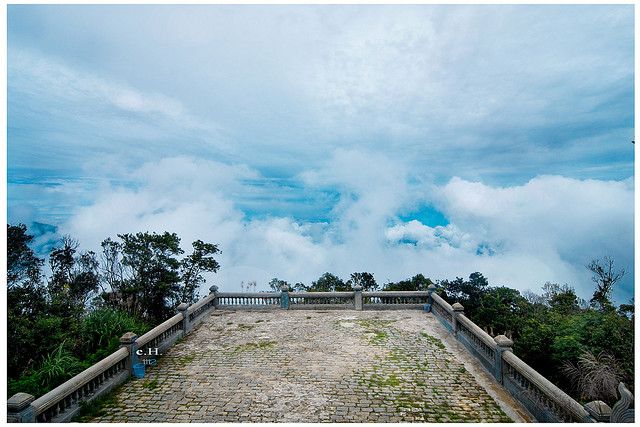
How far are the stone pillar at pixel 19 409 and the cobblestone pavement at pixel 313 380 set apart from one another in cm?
144

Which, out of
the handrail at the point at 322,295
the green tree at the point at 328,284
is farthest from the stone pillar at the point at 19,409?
Result: the green tree at the point at 328,284

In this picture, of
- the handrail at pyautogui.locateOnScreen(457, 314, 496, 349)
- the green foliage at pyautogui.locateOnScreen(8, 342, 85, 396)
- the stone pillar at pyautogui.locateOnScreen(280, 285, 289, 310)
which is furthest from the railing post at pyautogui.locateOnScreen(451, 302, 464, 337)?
the green foliage at pyautogui.locateOnScreen(8, 342, 85, 396)

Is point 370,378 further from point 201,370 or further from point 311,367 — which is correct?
point 201,370

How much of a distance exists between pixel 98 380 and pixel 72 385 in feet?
3.26

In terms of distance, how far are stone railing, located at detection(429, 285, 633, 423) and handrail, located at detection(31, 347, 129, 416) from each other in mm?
9190

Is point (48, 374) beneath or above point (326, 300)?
beneath

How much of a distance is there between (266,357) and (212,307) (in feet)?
20.7

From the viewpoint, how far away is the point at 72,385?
7.61m

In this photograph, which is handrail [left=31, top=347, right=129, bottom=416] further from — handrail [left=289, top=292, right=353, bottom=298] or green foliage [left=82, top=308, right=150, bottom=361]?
handrail [left=289, top=292, right=353, bottom=298]

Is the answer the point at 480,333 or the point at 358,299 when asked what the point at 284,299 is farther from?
the point at 480,333

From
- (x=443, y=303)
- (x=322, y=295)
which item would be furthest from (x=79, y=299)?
(x=443, y=303)

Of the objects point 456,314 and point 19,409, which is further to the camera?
point 456,314

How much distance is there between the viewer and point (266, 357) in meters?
10.9

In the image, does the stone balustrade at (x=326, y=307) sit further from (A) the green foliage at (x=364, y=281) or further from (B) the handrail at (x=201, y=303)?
(A) the green foliage at (x=364, y=281)
